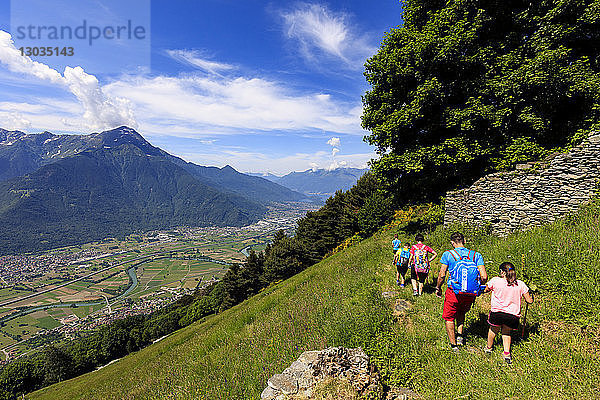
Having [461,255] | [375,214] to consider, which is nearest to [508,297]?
[461,255]

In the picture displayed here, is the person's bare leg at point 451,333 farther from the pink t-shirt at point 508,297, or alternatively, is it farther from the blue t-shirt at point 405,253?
the blue t-shirt at point 405,253

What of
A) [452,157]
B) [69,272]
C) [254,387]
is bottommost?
[69,272]

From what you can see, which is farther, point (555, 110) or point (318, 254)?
point (318, 254)

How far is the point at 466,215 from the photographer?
11.2m

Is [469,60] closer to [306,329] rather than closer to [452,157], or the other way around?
[452,157]

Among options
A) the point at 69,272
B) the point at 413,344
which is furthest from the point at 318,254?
the point at 69,272

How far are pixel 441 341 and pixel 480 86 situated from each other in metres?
11.4

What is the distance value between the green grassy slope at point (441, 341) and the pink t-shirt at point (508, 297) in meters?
0.82

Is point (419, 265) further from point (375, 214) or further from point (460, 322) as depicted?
point (375, 214)

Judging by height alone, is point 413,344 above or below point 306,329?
above

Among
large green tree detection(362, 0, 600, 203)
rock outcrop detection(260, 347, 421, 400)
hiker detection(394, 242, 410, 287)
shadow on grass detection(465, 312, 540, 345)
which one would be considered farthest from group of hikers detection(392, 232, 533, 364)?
large green tree detection(362, 0, 600, 203)

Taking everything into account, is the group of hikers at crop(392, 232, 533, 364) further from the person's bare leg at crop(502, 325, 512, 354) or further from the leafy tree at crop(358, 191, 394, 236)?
the leafy tree at crop(358, 191, 394, 236)

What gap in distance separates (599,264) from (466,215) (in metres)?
5.94

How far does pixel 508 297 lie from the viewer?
455cm
